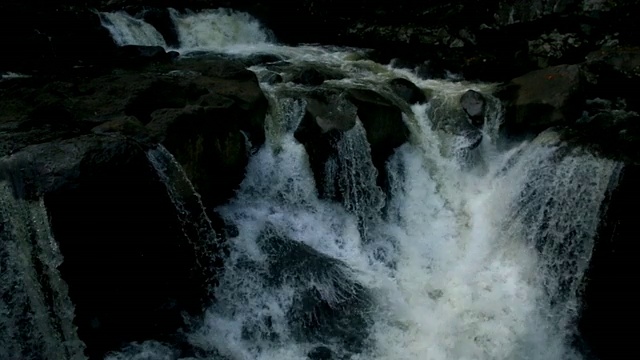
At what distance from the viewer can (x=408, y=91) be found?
33.2ft

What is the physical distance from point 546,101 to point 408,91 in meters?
2.58

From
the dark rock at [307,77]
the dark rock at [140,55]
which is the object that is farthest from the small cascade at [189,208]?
the dark rock at [140,55]

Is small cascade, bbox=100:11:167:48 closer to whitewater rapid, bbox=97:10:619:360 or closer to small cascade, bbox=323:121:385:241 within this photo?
whitewater rapid, bbox=97:10:619:360

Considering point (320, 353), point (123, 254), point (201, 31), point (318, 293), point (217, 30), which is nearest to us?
point (123, 254)

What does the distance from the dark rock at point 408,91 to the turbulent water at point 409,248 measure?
322 millimetres

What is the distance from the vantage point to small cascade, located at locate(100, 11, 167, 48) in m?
12.1

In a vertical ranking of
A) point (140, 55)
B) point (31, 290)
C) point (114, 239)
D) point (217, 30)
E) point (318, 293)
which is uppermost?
point (217, 30)

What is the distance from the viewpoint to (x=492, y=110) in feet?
31.7

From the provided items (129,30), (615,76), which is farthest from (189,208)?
(615,76)

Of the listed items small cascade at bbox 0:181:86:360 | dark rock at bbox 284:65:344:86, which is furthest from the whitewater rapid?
small cascade at bbox 0:181:86:360

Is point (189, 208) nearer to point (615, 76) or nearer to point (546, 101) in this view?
point (546, 101)

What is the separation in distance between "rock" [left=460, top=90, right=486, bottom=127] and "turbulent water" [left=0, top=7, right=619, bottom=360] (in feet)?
0.53

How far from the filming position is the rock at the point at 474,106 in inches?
378

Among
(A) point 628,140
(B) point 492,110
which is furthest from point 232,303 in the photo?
(A) point 628,140
